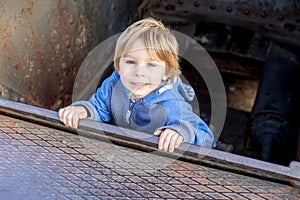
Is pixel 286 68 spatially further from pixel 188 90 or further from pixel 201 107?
pixel 188 90

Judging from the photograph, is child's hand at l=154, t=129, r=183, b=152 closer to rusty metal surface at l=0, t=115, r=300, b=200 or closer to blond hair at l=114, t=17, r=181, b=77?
rusty metal surface at l=0, t=115, r=300, b=200

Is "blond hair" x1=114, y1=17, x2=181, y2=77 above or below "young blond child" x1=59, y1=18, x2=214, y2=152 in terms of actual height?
above

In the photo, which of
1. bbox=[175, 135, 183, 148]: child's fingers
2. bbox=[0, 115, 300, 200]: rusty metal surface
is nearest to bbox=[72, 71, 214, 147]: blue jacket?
bbox=[175, 135, 183, 148]: child's fingers

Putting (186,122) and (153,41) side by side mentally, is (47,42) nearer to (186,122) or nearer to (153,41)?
(153,41)

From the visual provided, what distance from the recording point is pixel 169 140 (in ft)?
4.78

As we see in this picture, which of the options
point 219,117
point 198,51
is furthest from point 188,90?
point 198,51

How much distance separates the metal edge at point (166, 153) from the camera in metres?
1.39

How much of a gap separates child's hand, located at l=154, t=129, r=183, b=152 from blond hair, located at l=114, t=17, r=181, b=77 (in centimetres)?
26

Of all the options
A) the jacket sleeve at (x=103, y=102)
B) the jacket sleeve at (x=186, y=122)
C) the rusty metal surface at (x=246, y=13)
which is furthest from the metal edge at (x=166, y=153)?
the rusty metal surface at (x=246, y=13)

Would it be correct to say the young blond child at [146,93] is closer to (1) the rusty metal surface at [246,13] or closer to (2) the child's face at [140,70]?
(2) the child's face at [140,70]

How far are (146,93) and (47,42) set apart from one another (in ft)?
2.15

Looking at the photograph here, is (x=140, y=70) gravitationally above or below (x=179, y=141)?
above

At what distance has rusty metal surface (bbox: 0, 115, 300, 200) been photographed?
1.32 metres

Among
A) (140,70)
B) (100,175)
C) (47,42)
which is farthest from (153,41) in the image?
(47,42)
